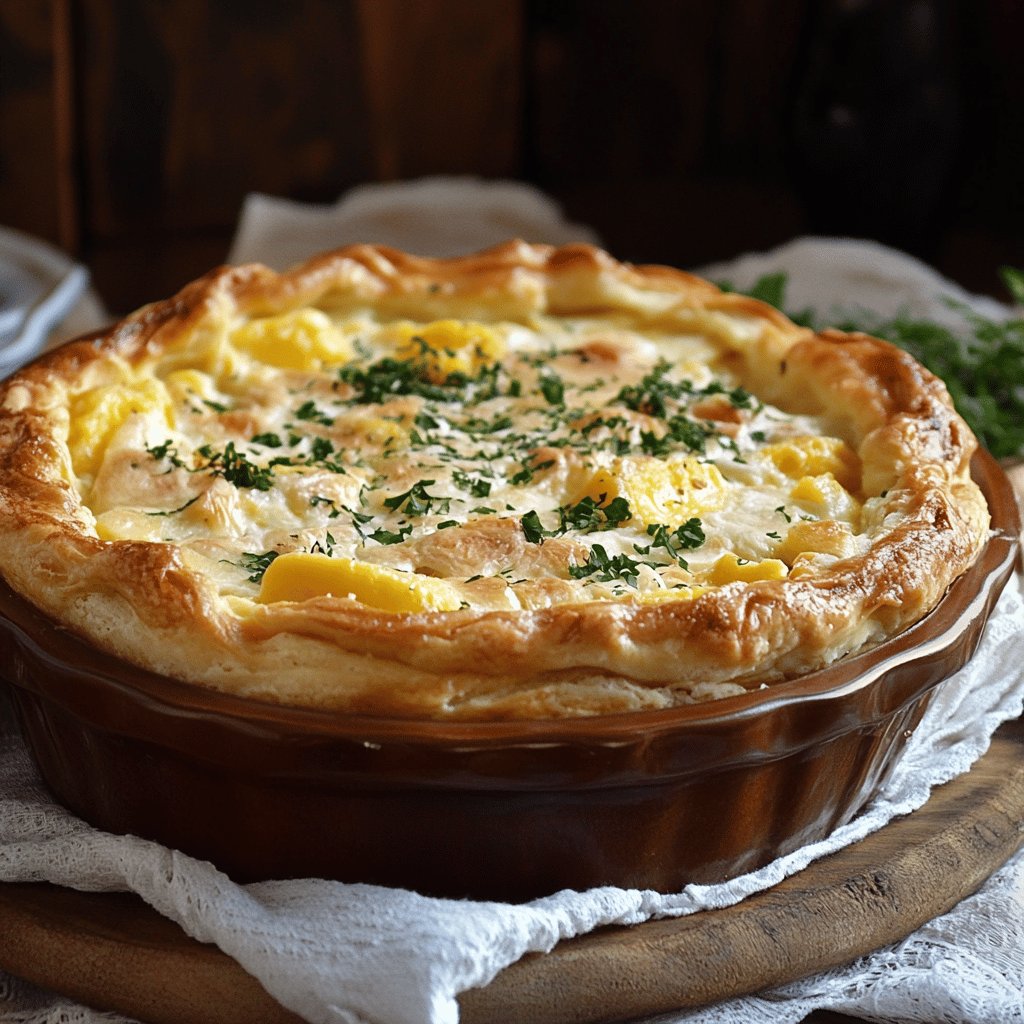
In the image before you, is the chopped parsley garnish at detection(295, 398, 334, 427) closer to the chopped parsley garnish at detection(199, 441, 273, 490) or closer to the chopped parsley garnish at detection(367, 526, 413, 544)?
the chopped parsley garnish at detection(199, 441, 273, 490)

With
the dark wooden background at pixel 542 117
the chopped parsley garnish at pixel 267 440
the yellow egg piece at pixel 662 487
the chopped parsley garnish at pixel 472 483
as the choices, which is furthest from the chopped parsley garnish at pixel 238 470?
the dark wooden background at pixel 542 117

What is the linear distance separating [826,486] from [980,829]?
2.57 ft

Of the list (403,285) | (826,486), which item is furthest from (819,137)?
(826,486)

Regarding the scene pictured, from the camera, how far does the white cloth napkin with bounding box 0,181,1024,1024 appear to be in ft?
7.89

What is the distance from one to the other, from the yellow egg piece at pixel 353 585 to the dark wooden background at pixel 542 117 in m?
4.19

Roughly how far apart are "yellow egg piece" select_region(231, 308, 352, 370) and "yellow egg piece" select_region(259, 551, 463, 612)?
1.26m

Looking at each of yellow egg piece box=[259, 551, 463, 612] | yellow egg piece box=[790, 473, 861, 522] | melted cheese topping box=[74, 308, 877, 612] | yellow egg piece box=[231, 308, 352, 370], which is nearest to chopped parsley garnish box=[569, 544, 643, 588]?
melted cheese topping box=[74, 308, 877, 612]

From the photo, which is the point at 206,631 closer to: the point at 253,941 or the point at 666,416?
the point at 253,941

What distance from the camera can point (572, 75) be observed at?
7.59m

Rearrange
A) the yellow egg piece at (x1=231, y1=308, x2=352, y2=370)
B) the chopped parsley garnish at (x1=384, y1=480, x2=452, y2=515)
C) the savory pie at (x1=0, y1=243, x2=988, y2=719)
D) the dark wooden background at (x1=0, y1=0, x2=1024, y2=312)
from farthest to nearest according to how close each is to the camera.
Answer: the dark wooden background at (x1=0, y1=0, x2=1024, y2=312) < the yellow egg piece at (x1=231, y1=308, x2=352, y2=370) < the chopped parsley garnish at (x1=384, y1=480, x2=452, y2=515) < the savory pie at (x1=0, y1=243, x2=988, y2=719)

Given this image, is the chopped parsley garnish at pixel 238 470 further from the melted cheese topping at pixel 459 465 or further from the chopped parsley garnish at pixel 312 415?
the chopped parsley garnish at pixel 312 415

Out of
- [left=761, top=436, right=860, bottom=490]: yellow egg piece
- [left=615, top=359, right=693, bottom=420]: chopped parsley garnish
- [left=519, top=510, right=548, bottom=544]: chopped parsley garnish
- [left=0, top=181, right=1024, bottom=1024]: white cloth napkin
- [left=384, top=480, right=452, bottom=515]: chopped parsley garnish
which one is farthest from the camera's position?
[left=615, top=359, right=693, bottom=420]: chopped parsley garnish

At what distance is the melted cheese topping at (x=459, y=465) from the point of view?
9.43ft

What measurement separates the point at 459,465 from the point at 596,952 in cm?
119
